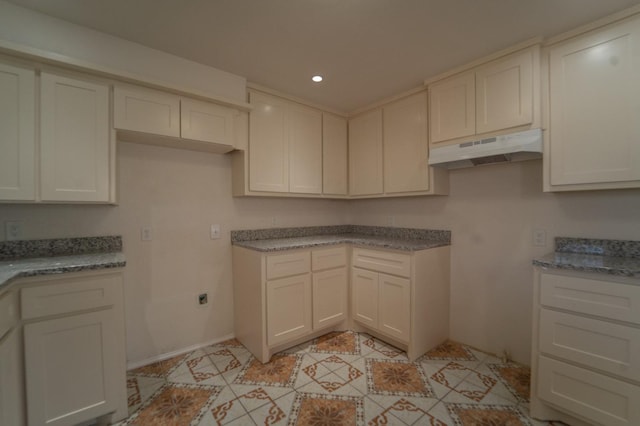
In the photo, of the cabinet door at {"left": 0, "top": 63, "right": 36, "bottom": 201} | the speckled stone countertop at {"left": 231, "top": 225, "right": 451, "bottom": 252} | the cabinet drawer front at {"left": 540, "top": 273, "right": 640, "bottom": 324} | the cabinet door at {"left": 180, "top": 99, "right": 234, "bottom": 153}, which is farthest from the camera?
the speckled stone countertop at {"left": 231, "top": 225, "right": 451, "bottom": 252}

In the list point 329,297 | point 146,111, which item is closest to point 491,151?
point 329,297

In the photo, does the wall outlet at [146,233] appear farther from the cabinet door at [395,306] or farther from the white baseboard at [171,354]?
the cabinet door at [395,306]

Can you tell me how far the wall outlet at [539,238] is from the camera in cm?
196

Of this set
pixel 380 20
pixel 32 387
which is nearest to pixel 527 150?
pixel 380 20

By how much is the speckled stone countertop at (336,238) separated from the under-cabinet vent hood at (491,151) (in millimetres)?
710

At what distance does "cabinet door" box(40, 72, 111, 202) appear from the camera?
5.06ft

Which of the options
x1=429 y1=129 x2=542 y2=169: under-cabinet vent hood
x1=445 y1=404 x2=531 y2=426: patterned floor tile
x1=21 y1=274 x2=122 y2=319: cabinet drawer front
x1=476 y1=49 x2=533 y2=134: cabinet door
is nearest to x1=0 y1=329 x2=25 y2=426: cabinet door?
x1=21 y1=274 x2=122 y2=319: cabinet drawer front

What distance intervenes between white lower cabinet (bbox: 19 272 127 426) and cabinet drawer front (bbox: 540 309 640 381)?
243 cm

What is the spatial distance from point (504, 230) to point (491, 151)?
700mm

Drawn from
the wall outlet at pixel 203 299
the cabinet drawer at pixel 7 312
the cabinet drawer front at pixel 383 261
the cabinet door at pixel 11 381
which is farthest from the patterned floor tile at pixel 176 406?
the cabinet drawer front at pixel 383 261

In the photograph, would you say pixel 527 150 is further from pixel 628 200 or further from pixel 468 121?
pixel 628 200

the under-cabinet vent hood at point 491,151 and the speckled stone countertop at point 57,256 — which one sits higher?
the under-cabinet vent hood at point 491,151

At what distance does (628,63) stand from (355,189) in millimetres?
2138

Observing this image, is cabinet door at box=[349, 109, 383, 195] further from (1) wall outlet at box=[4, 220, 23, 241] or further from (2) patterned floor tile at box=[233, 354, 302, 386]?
(1) wall outlet at box=[4, 220, 23, 241]
